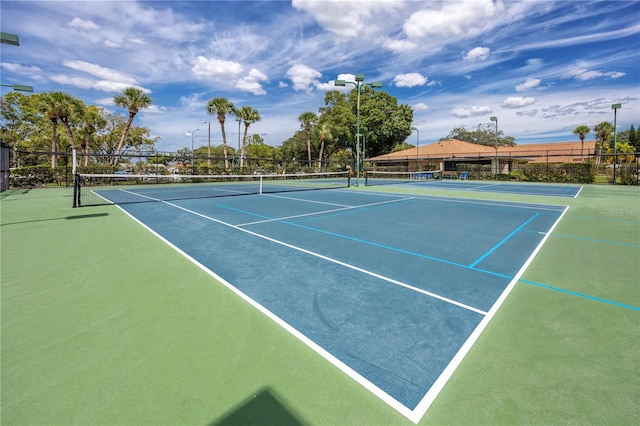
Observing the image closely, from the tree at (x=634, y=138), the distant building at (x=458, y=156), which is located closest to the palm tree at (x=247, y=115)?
the distant building at (x=458, y=156)

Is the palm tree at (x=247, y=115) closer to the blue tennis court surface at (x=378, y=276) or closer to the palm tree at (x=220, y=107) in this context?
the palm tree at (x=220, y=107)

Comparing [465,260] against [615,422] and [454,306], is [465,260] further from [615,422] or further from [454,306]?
[615,422]

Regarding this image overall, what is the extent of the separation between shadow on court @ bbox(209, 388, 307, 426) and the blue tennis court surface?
2.14 ft

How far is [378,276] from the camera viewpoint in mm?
4965

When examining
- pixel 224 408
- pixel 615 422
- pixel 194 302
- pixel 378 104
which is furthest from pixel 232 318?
pixel 378 104

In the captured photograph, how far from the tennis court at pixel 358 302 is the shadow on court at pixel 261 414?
12 millimetres

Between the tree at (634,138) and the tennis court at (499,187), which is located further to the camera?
the tree at (634,138)

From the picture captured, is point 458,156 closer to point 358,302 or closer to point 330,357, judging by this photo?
point 358,302

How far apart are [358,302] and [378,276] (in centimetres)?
102

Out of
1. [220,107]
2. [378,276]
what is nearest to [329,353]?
[378,276]

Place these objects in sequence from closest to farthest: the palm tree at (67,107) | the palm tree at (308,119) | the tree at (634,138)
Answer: the palm tree at (67,107) → the palm tree at (308,119) → the tree at (634,138)

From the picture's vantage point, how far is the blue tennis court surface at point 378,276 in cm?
294

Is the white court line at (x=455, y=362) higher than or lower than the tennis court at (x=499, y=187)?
lower

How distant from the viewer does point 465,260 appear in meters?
5.82
